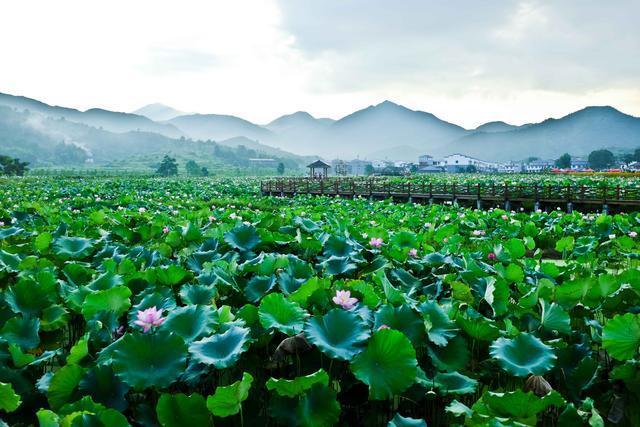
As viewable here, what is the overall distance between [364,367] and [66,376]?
50.7 inches

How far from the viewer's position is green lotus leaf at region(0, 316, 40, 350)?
2504 millimetres

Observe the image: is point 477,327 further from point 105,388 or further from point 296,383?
point 105,388

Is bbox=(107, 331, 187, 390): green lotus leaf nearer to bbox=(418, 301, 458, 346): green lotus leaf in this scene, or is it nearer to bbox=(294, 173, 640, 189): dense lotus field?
bbox=(418, 301, 458, 346): green lotus leaf

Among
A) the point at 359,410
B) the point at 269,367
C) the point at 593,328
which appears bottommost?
the point at 359,410

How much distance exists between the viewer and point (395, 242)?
18.1 feet

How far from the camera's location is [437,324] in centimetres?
249

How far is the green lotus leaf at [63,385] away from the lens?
2.02 metres

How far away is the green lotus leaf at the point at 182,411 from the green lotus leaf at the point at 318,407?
387 mm

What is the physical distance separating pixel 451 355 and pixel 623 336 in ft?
2.71

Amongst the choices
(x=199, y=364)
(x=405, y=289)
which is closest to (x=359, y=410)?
(x=199, y=364)

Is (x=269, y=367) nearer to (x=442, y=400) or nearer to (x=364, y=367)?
(x=364, y=367)

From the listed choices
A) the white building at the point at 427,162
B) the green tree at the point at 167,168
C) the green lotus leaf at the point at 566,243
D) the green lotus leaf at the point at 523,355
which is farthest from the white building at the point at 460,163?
the green lotus leaf at the point at 523,355

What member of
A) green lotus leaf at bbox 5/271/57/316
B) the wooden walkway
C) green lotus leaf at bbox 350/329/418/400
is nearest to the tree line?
the wooden walkway

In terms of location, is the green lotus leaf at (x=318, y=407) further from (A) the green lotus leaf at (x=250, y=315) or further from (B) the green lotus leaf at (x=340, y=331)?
(A) the green lotus leaf at (x=250, y=315)
